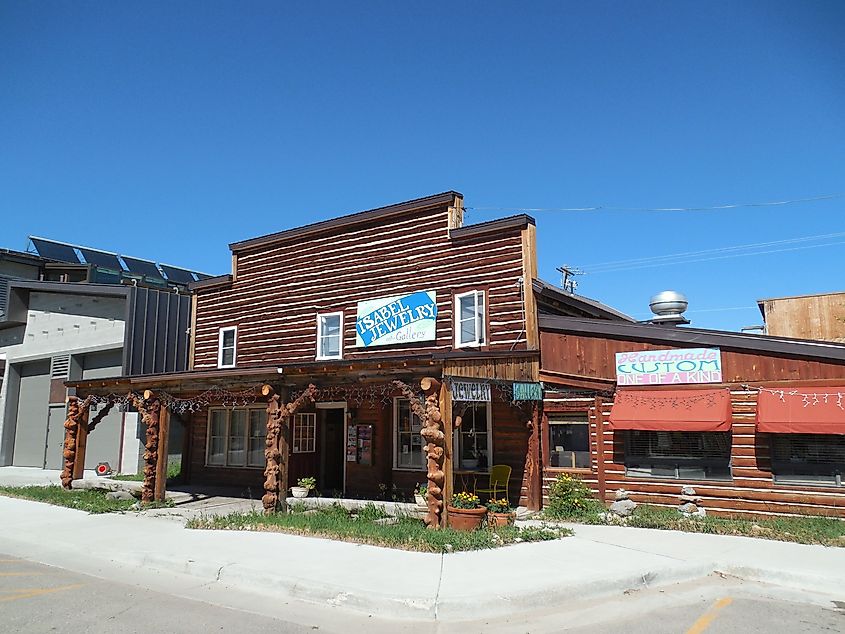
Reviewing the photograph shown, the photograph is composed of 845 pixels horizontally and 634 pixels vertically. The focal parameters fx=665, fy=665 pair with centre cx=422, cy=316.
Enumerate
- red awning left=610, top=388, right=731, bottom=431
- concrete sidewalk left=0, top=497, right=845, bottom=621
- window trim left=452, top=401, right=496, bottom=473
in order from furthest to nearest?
window trim left=452, top=401, right=496, bottom=473 → red awning left=610, top=388, right=731, bottom=431 → concrete sidewalk left=0, top=497, right=845, bottom=621

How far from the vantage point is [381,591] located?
24.7 feet

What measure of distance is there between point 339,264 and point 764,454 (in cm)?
1101

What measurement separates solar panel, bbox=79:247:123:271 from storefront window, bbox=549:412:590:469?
2771 centimetres

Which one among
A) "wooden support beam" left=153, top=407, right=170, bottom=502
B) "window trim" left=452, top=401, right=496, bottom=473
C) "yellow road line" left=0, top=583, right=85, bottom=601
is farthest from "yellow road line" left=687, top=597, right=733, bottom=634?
"wooden support beam" left=153, top=407, right=170, bottom=502

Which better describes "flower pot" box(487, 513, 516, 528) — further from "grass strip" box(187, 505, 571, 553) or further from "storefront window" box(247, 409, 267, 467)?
"storefront window" box(247, 409, 267, 467)

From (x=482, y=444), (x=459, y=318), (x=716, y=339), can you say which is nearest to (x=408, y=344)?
(x=459, y=318)

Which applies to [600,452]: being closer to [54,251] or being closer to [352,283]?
[352,283]

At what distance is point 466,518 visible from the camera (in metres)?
11.2

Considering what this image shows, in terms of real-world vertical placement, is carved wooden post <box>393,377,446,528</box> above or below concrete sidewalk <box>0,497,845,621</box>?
above

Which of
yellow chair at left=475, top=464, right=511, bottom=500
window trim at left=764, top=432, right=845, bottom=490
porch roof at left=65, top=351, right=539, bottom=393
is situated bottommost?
yellow chair at left=475, top=464, right=511, bottom=500

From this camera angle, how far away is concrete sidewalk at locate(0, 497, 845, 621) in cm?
752

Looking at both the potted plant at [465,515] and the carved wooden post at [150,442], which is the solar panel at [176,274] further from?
the potted plant at [465,515]

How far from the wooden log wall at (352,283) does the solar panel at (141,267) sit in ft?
55.0

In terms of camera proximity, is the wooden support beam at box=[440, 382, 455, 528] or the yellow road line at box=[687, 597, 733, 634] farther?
the wooden support beam at box=[440, 382, 455, 528]
